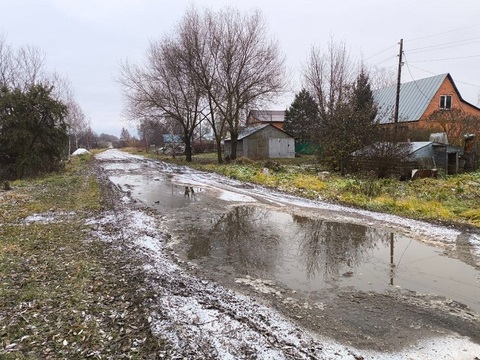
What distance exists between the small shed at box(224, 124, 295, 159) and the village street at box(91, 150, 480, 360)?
25712 millimetres

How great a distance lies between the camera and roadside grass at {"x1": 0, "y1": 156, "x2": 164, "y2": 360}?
346cm

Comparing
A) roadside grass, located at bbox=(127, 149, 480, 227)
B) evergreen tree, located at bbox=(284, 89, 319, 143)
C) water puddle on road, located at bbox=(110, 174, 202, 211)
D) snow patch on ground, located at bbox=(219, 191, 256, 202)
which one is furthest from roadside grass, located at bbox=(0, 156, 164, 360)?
evergreen tree, located at bbox=(284, 89, 319, 143)

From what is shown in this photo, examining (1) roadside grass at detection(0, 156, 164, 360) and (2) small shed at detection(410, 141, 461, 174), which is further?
(2) small shed at detection(410, 141, 461, 174)

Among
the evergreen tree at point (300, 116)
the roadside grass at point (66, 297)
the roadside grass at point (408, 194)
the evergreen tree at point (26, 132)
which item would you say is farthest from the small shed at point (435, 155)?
the evergreen tree at point (300, 116)

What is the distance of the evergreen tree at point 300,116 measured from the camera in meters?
39.0

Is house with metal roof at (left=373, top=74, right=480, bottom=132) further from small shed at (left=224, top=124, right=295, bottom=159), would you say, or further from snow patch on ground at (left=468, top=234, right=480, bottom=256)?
snow patch on ground at (left=468, top=234, right=480, bottom=256)

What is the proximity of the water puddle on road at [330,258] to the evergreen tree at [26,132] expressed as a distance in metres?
15.2

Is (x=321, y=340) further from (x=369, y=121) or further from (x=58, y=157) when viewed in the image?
(x=58, y=157)

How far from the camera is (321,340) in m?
3.68

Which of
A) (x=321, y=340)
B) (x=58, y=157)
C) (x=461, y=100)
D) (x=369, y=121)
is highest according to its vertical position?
(x=461, y=100)

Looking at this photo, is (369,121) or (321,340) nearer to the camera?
(321,340)

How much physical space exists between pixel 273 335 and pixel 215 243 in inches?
144

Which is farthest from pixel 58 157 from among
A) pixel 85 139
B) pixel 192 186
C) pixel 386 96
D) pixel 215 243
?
pixel 85 139

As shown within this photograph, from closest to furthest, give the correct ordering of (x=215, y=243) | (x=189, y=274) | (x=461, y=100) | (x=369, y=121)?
(x=189, y=274) → (x=215, y=243) → (x=369, y=121) → (x=461, y=100)
